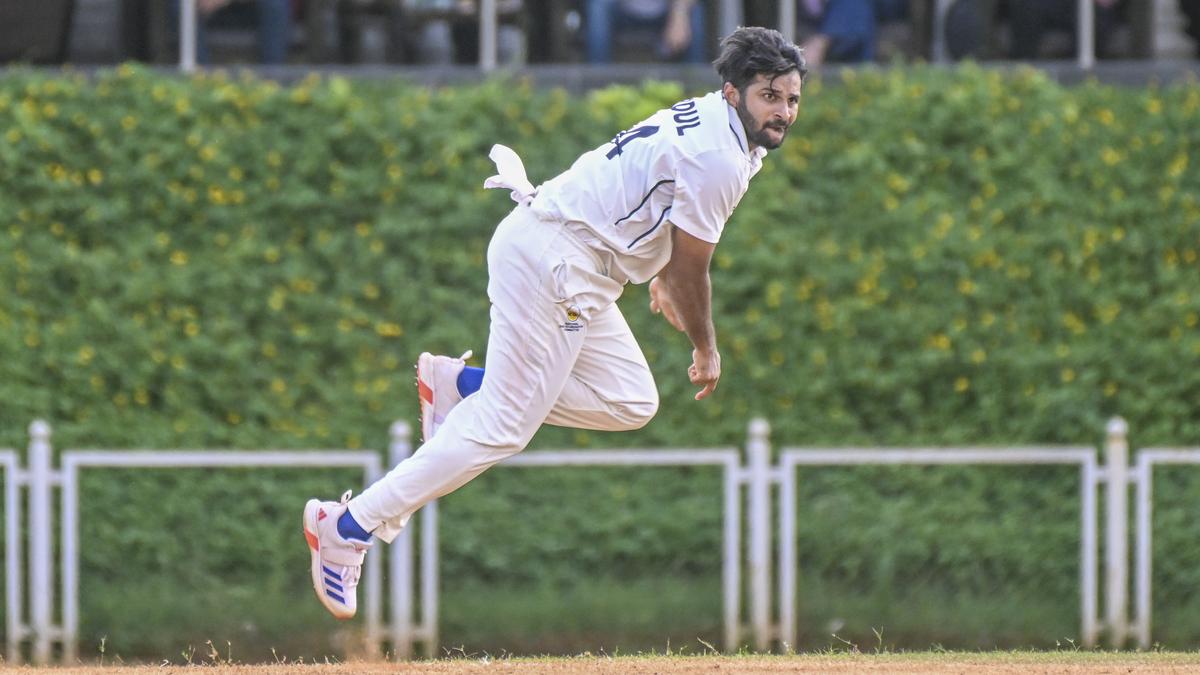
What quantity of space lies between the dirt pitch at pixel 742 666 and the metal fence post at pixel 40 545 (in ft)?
7.59

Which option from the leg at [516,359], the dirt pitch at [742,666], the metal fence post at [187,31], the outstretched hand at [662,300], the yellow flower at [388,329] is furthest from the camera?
the metal fence post at [187,31]

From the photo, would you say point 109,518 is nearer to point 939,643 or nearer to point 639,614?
point 639,614

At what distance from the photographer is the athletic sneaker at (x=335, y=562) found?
18.8 feet

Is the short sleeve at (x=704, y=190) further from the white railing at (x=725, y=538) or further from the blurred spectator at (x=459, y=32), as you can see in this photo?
the blurred spectator at (x=459, y=32)

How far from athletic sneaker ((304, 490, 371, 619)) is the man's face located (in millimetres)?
1776

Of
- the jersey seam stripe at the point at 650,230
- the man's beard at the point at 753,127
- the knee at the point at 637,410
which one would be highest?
the man's beard at the point at 753,127

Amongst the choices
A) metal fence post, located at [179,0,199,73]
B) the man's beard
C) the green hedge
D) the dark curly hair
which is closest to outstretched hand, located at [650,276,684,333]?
the man's beard

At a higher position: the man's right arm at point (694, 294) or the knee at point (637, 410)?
the man's right arm at point (694, 294)

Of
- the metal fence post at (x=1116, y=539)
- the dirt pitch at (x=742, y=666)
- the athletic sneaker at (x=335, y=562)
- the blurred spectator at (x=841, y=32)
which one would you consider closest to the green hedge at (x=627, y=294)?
the metal fence post at (x=1116, y=539)

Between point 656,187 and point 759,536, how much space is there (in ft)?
13.8

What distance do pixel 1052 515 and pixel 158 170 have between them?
540 centimetres

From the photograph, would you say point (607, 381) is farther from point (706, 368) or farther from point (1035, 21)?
point (1035, 21)

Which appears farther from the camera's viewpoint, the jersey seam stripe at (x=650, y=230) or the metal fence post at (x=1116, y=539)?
the metal fence post at (x=1116, y=539)

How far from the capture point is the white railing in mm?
9102
